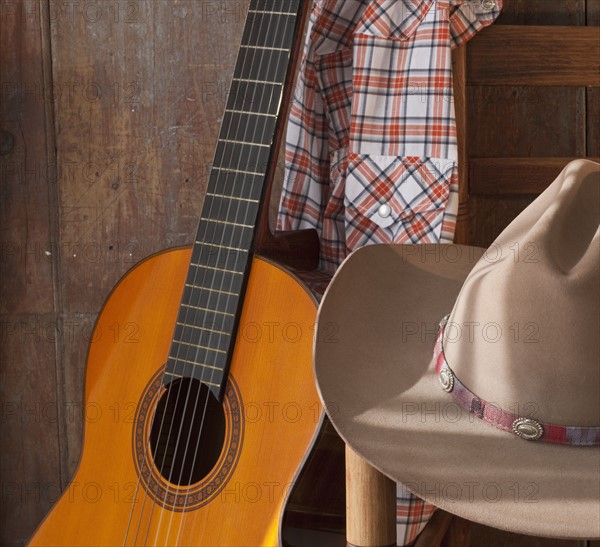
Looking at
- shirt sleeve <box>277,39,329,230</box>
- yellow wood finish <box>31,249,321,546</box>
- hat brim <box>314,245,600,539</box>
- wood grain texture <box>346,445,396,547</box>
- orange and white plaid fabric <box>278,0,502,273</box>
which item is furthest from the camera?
shirt sleeve <box>277,39,329,230</box>

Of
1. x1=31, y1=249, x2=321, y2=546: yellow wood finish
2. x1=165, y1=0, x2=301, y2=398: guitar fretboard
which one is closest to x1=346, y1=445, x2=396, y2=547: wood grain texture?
x1=31, y1=249, x2=321, y2=546: yellow wood finish

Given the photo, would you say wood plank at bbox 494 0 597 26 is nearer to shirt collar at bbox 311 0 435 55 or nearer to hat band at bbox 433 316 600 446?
shirt collar at bbox 311 0 435 55

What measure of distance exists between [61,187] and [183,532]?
0.68 meters

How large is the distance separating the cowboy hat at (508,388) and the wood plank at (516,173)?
1.53ft

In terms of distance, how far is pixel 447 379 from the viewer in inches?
24.6

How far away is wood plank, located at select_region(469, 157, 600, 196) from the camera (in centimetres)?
111

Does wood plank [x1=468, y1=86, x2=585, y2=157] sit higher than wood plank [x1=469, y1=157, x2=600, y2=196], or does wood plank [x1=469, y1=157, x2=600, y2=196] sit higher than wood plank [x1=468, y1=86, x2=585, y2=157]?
wood plank [x1=468, y1=86, x2=585, y2=157]

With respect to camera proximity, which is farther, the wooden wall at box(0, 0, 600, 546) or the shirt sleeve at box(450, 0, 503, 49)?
the wooden wall at box(0, 0, 600, 546)

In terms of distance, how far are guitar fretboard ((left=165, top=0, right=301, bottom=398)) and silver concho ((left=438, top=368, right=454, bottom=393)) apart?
0.39m

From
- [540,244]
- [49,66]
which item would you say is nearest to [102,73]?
[49,66]

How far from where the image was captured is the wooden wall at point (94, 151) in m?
1.20

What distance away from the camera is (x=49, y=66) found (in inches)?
49.4

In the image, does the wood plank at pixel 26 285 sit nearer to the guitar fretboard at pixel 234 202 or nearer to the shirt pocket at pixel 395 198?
the guitar fretboard at pixel 234 202

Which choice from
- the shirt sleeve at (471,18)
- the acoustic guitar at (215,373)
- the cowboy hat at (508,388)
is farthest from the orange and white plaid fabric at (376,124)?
the cowboy hat at (508,388)
